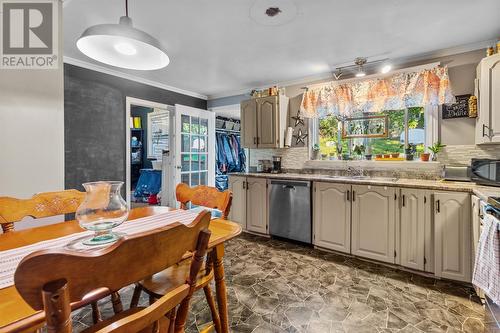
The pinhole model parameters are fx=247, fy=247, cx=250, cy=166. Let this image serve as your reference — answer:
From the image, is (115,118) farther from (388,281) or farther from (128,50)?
(388,281)

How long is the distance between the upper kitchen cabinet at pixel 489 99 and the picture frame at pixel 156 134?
19.0ft

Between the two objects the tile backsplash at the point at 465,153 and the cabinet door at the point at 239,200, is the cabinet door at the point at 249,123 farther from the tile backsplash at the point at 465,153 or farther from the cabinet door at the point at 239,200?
the tile backsplash at the point at 465,153

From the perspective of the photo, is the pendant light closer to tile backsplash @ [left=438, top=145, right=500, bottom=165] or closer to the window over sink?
the window over sink

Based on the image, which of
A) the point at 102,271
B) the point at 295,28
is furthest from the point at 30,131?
the point at 295,28

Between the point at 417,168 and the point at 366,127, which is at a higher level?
the point at 366,127

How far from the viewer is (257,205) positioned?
3.59m

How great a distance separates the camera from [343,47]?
2.77 metres

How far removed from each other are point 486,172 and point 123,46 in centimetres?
294

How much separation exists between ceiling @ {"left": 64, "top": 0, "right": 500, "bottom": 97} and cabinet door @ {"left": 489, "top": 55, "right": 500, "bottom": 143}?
445 millimetres

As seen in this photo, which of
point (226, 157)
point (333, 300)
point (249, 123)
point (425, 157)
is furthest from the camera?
point (226, 157)

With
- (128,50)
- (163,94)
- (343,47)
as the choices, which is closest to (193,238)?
(128,50)

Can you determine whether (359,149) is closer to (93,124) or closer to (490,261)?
(490,261)

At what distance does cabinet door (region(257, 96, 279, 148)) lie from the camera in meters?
3.73

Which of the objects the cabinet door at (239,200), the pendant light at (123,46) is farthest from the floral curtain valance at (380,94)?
the pendant light at (123,46)
